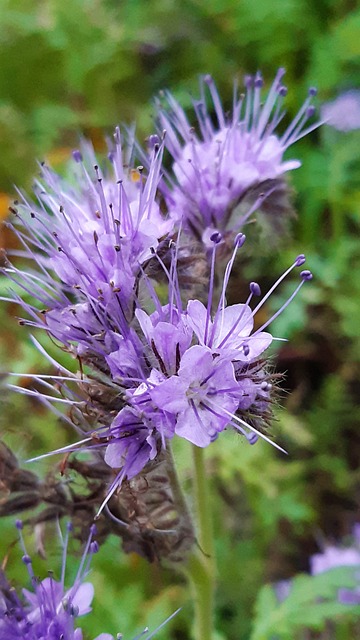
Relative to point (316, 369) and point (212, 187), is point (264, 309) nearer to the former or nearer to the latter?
point (316, 369)

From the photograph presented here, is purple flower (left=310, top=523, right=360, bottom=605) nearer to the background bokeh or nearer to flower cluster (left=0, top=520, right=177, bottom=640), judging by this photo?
the background bokeh

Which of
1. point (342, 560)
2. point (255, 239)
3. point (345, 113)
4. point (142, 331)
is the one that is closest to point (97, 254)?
point (142, 331)

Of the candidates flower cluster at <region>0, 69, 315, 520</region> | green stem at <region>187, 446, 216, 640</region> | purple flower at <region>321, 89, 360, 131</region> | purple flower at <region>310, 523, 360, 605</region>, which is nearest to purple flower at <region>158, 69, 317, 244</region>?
flower cluster at <region>0, 69, 315, 520</region>

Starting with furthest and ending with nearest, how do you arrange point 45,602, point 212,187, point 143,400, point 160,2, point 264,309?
point 160,2 < point 264,309 < point 212,187 < point 45,602 < point 143,400

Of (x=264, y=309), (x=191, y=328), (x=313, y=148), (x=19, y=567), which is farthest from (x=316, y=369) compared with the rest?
(x=191, y=328)

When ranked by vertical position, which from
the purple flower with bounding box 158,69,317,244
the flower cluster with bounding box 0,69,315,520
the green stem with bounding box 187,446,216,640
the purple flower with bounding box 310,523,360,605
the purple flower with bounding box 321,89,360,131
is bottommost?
the purple flower with bounding box 310,523,360,605

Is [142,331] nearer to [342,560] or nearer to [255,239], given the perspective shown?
[255,239]
